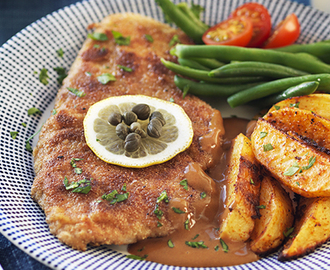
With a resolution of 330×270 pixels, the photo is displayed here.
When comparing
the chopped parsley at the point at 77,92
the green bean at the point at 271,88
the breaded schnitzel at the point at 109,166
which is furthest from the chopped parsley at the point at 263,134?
the chopped parsley at the point at 77,92

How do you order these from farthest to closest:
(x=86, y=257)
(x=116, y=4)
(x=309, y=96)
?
(x=116, y=4)
(x=309, y=96)
(x=86, y=257)

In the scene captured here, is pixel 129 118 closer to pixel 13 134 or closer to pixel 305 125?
pixel 13 134

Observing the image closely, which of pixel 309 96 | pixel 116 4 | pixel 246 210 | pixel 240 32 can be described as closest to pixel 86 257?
pixel 246 210

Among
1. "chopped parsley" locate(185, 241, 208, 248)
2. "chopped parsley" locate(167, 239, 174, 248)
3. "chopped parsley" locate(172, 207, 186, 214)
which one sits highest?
"chopped parsley" locate(172, 207, 186, 214)

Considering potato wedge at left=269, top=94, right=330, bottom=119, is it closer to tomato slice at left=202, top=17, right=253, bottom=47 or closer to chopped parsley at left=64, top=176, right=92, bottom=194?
tomato slice at left=202, top=17, right=253, bottom=47

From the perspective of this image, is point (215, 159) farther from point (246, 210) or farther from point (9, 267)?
point (9, 267)

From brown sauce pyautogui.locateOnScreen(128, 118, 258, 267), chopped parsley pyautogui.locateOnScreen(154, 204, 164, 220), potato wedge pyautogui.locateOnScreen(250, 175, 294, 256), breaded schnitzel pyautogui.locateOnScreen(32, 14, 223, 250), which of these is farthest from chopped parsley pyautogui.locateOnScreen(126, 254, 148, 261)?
potato wedge pyautogui.locateOnScreen(250, 175, 294, 256)

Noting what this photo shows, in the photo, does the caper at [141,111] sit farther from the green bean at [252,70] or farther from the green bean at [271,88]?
the green bean at [271,88]
